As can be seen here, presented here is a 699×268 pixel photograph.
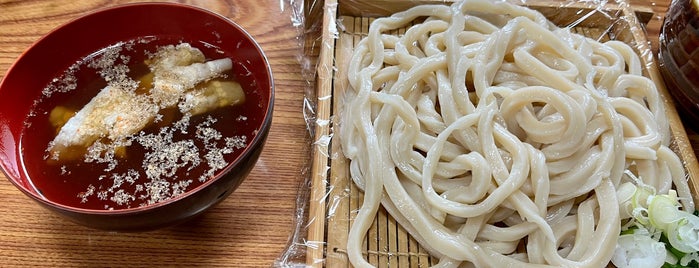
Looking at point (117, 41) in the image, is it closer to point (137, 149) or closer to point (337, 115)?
point (137, 149)

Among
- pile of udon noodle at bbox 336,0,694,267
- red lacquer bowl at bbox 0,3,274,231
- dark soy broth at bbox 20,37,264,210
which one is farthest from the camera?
pile of udon noodle at bbox 336,0,694,267

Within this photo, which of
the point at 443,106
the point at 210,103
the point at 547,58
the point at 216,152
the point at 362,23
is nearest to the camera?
the point at 216,152

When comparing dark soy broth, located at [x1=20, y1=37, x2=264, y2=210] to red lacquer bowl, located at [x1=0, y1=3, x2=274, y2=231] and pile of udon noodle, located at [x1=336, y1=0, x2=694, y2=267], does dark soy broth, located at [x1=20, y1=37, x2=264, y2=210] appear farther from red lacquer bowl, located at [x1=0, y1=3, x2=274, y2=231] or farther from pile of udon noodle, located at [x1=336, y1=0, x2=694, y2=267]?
pile of udon noodle, located at [x1=336, y1=0, x2=694, y2=267]

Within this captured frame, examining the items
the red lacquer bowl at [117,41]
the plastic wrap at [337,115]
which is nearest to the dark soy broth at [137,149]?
the red lacquer bowl at [117,41]

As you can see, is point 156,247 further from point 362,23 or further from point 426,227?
point 362,23

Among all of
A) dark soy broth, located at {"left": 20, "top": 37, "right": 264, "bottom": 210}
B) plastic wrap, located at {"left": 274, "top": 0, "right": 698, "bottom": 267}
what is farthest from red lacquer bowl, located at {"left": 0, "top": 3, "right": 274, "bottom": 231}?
plastic wrap, located at {"left": 274, "top": 0, "right": 698, "bottom": 267}

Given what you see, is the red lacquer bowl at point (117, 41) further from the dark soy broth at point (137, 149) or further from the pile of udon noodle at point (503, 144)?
the pile of udon noodle at point (503, 144)

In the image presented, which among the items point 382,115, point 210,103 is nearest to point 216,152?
point 210,103

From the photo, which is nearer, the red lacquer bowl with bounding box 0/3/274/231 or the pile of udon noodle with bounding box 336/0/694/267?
the red lacquer bowl with bounding box 0/3/274/231
